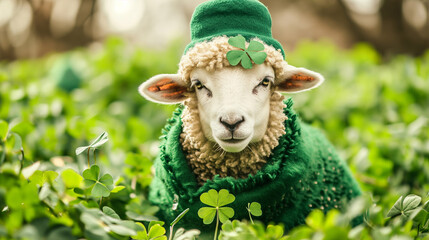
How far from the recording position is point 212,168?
1.17m

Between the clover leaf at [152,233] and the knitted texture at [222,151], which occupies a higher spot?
the knitted texture at [222,151]

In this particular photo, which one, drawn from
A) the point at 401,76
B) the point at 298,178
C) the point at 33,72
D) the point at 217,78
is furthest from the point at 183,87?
the point at 33,72

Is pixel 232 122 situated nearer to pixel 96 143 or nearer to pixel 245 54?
pixel 245 54

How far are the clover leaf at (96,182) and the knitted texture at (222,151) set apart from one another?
0.26m

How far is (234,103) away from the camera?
41.6 inches

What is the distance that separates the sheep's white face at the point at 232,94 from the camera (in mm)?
1048

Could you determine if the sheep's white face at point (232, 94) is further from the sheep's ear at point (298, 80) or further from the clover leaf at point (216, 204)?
the clover leaf at point (216, 204)

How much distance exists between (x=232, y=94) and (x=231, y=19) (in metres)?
0.24

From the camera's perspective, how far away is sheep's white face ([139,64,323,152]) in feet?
3.44

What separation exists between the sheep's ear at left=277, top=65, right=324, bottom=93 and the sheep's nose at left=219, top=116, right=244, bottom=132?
0.24 metres

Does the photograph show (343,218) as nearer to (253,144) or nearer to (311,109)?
(253,144)

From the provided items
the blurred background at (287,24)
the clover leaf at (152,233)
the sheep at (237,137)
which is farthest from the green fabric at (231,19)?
the blurred background at (287,24)

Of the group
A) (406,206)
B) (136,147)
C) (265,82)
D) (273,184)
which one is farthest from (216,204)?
(136,147)

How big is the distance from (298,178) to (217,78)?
0.38 metres
